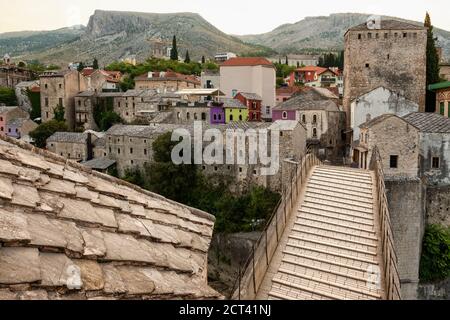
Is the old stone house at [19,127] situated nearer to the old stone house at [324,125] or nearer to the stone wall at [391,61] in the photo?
the old stone house at [324,125]

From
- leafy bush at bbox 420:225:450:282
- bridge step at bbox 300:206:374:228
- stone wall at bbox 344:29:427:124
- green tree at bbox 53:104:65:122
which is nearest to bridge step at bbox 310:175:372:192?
bridge step at bbox 300:206:374:228

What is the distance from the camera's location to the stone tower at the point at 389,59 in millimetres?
34406

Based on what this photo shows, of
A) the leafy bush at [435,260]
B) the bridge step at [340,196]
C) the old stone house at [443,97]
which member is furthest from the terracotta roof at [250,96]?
the bridge step at [340,196]

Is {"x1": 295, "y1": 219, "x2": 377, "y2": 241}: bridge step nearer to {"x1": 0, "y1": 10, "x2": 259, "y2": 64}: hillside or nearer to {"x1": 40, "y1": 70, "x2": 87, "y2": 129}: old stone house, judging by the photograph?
{"x1": 40, "y1": 70, "x2": 87, "y2": 129}: old stone house

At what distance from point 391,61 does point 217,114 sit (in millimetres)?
15197

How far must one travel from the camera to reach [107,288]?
10.0ft

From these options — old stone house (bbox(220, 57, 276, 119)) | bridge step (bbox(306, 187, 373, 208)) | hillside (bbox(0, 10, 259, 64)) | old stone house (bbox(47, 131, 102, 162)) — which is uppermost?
hillside (bbox(0, 10, 259, 64))

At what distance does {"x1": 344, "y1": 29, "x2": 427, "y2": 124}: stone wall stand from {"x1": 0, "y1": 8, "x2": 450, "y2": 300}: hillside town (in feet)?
0.28

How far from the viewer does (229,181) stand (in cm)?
3284

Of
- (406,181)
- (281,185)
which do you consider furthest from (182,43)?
(406,181)

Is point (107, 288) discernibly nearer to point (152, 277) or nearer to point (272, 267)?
point (152, 277)

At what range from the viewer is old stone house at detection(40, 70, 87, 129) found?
5041 centimetres
